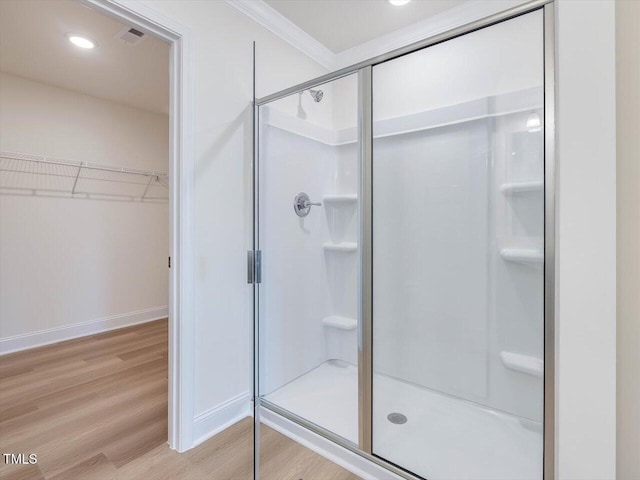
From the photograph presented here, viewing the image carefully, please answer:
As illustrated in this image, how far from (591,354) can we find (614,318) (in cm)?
Answer: 7

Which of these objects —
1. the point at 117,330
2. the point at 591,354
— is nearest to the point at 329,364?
the point at 591,354

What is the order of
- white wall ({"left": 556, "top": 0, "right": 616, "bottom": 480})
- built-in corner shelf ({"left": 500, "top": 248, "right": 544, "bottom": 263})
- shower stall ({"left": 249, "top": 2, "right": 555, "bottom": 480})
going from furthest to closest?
built-in corner shelf ({"left": 500, "top": 248, "right": 544, "bottom": 263}), shower stall ({"left": 249, "top": 2, "right": 555, "bottom": 480}), white wall ({"left": 556, "top": 0, "right": 616, "bottom": 480})

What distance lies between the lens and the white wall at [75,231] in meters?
2.78

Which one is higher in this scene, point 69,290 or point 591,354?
point 591,354

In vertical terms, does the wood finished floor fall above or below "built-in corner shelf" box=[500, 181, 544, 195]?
below

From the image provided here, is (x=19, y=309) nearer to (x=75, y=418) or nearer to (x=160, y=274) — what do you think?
(x=160, y=274)

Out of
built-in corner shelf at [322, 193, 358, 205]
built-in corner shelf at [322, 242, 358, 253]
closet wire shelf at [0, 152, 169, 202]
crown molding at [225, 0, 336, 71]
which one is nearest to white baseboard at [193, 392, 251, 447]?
built-in corner shelf at [322, 242, 358, 253]

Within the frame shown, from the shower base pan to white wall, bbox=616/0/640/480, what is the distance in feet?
3.01

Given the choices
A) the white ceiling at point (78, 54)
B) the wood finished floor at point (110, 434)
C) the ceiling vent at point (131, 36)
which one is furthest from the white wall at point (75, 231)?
the ceiling vent at point (131, 36)

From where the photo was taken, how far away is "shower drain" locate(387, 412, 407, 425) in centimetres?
168

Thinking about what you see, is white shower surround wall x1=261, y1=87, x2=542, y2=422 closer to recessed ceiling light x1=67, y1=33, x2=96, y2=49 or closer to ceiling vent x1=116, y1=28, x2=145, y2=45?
ceiling vent x1=116, y1=28, x2=145, y2=45

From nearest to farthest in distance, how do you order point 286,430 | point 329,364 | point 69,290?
1. point 286,430
2. point 329,364
3. point 69,290

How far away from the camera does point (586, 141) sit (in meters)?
0.51

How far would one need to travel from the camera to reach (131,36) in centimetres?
216
